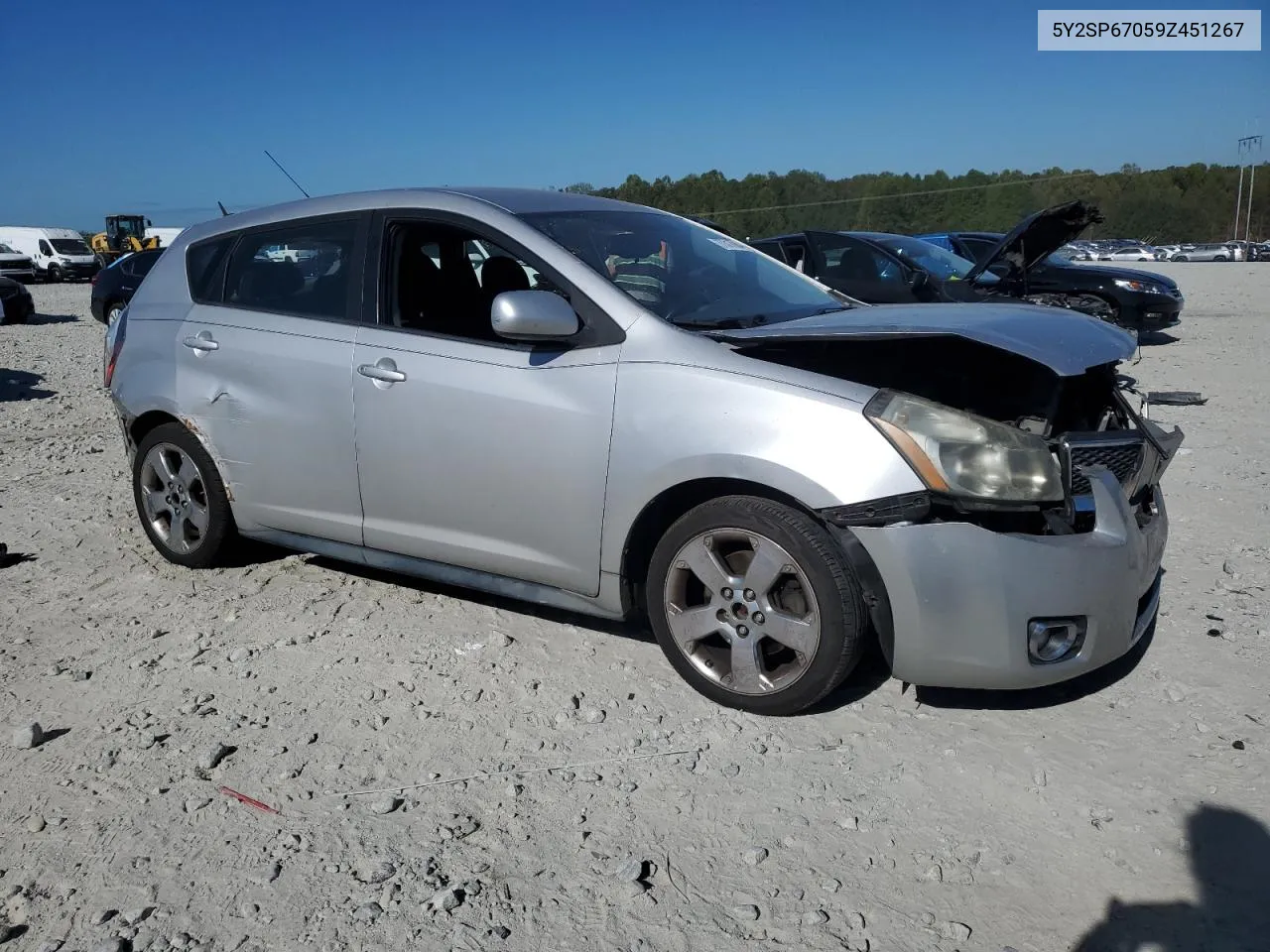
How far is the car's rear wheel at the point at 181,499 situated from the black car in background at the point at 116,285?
1387 centimetres

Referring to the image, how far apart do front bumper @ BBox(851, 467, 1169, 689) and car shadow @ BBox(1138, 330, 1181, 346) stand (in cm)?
1257

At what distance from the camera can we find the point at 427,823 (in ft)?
9.89

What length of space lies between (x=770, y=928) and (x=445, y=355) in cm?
236

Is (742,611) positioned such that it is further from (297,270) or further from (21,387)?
(21,387)

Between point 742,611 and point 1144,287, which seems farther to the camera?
point 1144,287

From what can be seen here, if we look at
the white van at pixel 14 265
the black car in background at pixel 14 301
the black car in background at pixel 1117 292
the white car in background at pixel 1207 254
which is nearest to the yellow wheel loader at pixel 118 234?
the white van at pixel 14 265

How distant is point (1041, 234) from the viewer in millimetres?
8289

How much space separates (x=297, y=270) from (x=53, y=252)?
139 ft

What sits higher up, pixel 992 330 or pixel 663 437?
pixel 992 330

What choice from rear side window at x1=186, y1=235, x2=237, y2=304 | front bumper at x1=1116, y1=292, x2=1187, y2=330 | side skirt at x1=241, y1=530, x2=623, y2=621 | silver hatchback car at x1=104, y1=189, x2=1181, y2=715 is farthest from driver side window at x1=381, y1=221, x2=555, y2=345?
front bumper at x1=1116, y1=292, x2=1187, y2=330

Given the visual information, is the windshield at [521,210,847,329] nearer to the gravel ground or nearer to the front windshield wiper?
the front windshield wiper

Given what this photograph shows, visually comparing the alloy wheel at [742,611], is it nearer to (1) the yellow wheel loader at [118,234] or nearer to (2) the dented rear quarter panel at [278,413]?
(2) the dented rear quarter panel at [278,413]

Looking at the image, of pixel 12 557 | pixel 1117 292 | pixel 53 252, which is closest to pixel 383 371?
pixel 12 557

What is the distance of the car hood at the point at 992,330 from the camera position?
3.31 metres
